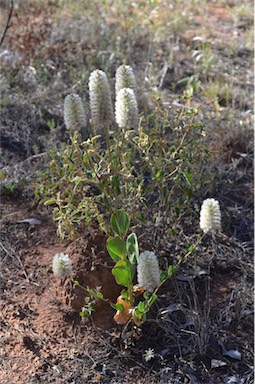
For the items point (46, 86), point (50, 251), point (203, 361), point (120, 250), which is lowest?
point (203, 361)

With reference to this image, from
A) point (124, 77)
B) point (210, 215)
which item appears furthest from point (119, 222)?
point (124, 77)

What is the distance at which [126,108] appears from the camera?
2.89m

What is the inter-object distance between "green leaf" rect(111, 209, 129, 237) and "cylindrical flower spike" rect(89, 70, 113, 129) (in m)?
0.42

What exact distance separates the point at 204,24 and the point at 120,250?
4.24 meters

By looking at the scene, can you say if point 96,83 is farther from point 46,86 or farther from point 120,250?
point 46,86

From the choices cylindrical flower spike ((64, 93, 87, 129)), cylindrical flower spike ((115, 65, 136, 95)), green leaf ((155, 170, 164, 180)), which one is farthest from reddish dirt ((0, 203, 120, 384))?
cylindrical flower spike ((115, 65, 136, 95))

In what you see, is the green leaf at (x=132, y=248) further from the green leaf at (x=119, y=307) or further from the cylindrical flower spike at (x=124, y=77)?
the cylindrical flower spike at (x=124, y=77)

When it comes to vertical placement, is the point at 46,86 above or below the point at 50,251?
above

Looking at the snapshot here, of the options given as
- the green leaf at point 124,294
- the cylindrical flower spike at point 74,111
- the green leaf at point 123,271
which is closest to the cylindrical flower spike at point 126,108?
the cylindrical flower spike at point 74,111

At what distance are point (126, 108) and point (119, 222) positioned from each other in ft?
1.56

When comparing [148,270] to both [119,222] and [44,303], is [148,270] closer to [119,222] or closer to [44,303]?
[119,222]

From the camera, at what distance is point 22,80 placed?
500cm

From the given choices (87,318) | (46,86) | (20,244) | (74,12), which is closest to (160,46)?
A: (74,12)

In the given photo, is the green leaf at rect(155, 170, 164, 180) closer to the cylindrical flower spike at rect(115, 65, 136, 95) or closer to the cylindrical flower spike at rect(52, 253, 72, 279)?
the cylindrical flower spike at rect(115, 65, 136, 95)
